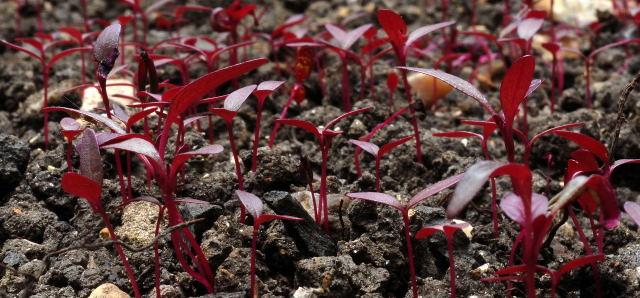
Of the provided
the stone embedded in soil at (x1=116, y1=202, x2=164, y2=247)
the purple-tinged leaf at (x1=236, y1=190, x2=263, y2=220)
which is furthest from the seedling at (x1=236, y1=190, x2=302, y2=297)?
the stone embedded in soil at (x1=116, y1=202, x2=164, y2=247)

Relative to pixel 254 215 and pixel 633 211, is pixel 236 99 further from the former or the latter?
pixel 633 211

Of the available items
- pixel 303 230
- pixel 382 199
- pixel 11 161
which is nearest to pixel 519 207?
pixel 382 199

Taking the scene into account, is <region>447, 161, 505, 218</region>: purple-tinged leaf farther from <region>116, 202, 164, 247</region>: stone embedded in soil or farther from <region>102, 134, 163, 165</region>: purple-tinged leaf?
<region>116, 202, 164, 247</region>: stone embedded in soil

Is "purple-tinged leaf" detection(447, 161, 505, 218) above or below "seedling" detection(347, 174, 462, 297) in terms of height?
above

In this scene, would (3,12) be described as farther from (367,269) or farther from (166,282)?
(367,269)

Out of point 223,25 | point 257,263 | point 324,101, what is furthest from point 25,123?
point 257,263

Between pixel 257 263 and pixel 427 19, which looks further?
pixel 427 19

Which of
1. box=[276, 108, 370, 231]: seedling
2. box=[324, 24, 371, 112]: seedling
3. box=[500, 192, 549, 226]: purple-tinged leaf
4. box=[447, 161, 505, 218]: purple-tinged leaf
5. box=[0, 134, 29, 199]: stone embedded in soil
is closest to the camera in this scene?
box=[447, 161, 505, 218]: purple-tinged leaf

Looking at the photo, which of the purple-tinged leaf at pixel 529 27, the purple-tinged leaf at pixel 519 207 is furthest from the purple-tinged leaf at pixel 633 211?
the purple-tinged leaf at pixel 529 27

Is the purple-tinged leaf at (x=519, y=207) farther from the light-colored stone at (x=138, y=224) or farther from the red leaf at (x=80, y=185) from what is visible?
the light-colored stone at (x=138, y=224)
